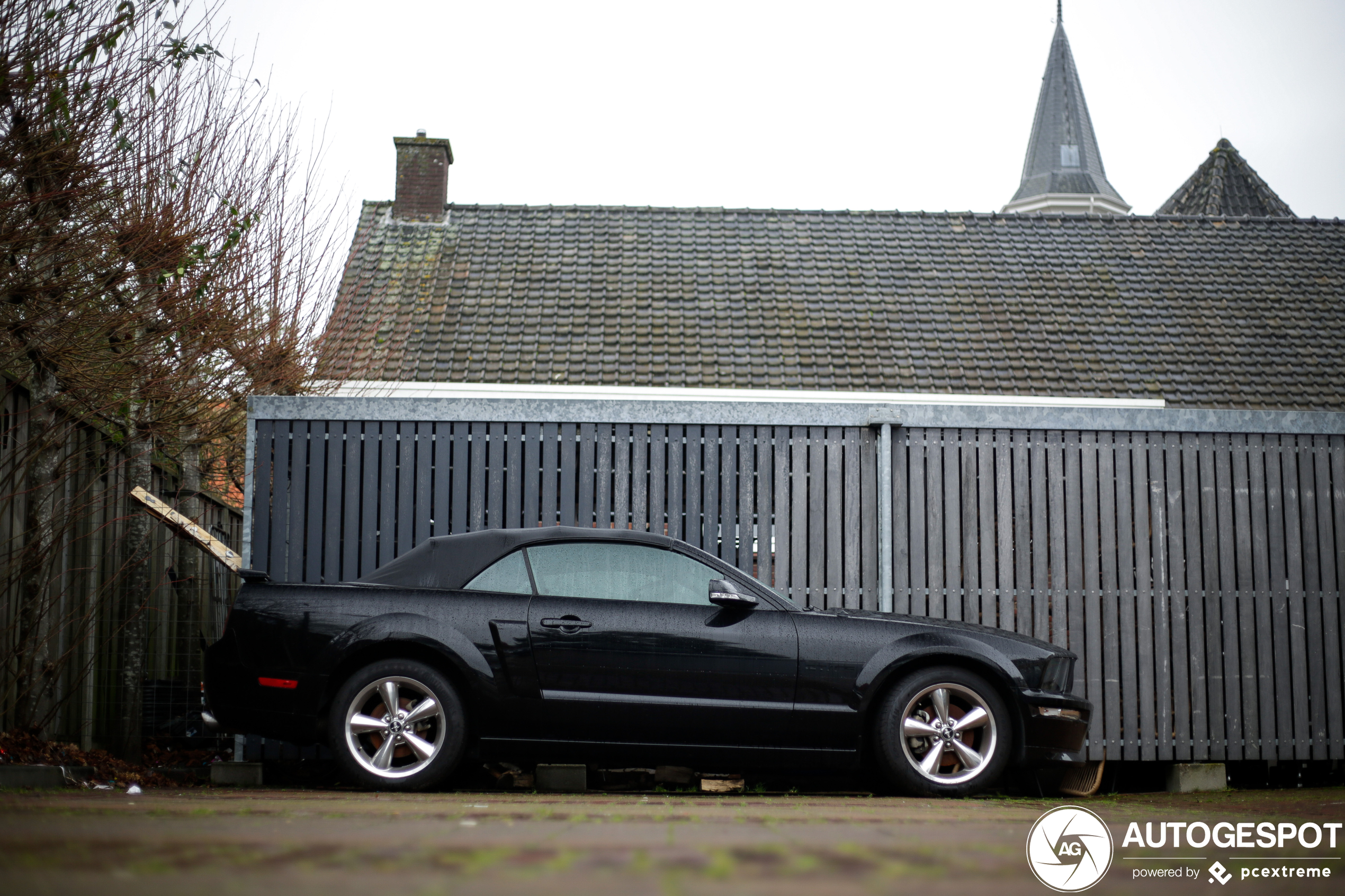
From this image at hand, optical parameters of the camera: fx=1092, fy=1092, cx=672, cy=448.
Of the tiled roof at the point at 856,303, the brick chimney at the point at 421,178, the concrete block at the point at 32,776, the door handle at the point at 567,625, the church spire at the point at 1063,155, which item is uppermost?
the church spire at the point at 1063,155

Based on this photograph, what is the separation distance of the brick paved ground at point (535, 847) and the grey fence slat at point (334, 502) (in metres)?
1.87

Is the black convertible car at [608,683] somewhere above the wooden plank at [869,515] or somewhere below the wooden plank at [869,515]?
below

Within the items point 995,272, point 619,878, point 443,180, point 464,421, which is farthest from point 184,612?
point 995,272

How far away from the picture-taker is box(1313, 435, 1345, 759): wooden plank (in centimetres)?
707

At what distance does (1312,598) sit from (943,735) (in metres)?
3.21

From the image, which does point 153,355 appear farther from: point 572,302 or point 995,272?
point 995,272

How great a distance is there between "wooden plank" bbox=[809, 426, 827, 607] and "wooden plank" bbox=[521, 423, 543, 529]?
172 cm

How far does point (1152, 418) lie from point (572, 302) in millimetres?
9933

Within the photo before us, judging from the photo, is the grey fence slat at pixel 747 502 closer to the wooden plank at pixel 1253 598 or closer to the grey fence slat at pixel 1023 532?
the grey fence slat at pixel 1023 532

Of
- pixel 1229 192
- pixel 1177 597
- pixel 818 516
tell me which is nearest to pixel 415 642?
pixel 818 516

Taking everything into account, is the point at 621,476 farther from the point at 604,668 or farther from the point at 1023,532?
the point at 1023,532

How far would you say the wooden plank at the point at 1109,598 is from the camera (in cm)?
697

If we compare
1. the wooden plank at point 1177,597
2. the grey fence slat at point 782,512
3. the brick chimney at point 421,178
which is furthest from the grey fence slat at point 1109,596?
the brick chimney at point 421,178

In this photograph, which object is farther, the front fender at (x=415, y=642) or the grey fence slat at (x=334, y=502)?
the grey fence slat at (x=334, y=502)
